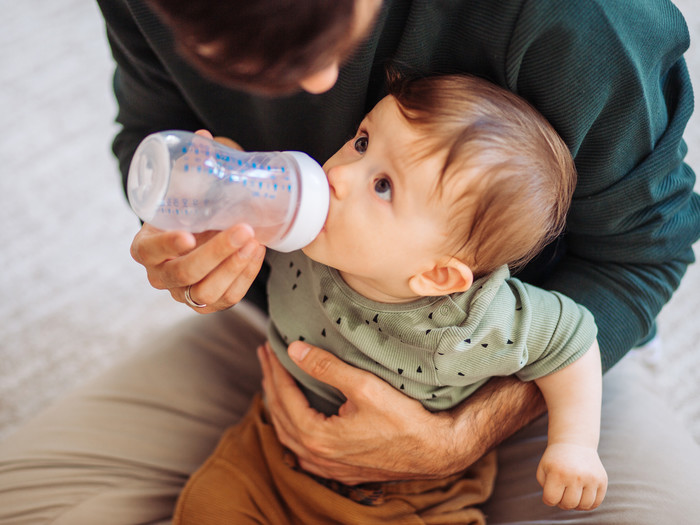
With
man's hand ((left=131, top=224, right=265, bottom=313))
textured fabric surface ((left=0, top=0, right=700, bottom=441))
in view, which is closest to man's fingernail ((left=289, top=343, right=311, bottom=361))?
man's hand ((left=131, top=224, right=265, bottom=313))

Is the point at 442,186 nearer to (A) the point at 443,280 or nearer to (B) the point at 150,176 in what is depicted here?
(A) the point at 443,280

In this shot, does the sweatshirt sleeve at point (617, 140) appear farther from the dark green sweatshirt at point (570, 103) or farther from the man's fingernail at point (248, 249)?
the man's fingernail at point (248, 249)

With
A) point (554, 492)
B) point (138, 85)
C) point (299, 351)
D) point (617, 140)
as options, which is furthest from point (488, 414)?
point (138, 85)

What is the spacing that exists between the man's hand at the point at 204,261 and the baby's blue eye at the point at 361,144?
167 mm

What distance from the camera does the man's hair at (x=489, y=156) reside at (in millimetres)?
657

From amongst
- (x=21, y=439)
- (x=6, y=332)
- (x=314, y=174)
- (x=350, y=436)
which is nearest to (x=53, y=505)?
(x=21, y=439)

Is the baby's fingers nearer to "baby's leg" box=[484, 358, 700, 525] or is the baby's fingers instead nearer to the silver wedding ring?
"baby's leg" box=[484, 358, 700, 525]

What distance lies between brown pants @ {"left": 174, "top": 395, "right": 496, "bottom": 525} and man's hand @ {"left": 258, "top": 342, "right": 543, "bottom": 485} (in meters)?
0.03

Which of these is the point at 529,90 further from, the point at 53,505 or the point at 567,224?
the point at 53,505

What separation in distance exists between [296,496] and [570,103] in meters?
0.67

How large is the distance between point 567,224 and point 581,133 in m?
0.19

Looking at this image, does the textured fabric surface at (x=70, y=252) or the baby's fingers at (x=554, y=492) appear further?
the textured fabric surface at (x=70, y=252)

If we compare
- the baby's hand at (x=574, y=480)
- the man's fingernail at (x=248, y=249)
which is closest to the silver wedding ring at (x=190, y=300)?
the man's fingernail at (x=248, y=249)

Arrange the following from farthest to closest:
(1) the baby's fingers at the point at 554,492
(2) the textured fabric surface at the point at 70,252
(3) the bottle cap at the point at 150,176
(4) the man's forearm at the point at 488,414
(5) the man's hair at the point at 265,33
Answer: (2) the textured fabric surface at the point at 70,252 → (4) the man's forearm at the point at 488,414 → (1) the baby's fingers at the point at 554,492 → (3) the bottle cap at the point at 150,176 → (5) the man's hair at the point at 265,33
